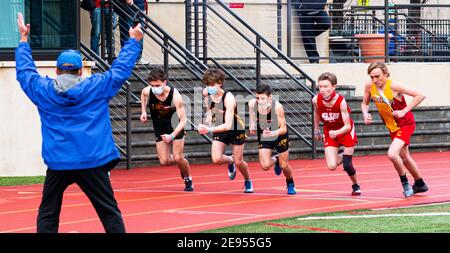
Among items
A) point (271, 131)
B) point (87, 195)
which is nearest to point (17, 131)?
point (271, 131)

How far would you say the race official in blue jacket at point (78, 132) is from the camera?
8969 millimetres

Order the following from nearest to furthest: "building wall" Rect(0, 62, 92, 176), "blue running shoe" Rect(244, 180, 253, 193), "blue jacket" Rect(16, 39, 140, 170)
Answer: "blue jacket" Rect(16, 39, 140, 170)
"blue running shoe" Rect(244, 180, 253, 193)
"building wall" Rect(0, 62, 92, 176)

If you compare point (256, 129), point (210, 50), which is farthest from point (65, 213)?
point (210, 50)

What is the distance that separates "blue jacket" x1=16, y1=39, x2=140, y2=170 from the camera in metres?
8.96

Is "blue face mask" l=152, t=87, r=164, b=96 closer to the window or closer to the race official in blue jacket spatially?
the window

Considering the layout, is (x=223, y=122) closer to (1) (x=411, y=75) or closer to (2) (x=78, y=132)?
(2) (x=78, y=132)

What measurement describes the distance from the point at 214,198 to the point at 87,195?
19.0ft

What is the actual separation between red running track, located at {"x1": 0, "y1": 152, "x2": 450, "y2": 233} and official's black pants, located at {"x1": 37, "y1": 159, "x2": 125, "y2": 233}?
2.40 meters

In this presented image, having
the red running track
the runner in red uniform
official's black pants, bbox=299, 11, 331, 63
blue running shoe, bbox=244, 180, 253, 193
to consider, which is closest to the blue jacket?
the red running track

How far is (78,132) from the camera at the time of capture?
8.97m

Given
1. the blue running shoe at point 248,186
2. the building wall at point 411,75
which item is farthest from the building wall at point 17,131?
the building wall at point 411,75

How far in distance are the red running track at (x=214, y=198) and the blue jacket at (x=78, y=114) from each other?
2.61 meters

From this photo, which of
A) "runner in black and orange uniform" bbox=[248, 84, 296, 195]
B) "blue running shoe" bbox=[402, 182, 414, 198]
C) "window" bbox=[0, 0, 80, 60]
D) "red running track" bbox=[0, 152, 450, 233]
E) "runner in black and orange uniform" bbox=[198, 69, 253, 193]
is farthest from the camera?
"window" bbox=[0, 0, 80, 60]

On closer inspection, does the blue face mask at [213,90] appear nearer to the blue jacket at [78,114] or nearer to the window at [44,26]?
the window at [44,26]
